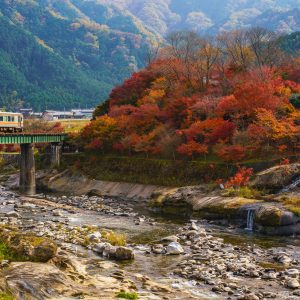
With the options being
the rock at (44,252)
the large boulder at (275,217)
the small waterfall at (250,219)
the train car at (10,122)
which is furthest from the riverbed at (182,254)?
the train car at (10,122)

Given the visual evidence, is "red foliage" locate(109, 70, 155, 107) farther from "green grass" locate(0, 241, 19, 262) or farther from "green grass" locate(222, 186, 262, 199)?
"green grass" locate(0, 241, 19, 262)

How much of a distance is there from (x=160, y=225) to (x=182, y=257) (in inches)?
599

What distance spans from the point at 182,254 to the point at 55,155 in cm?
6307

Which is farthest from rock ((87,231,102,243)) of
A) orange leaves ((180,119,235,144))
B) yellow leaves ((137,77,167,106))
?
yellow leaves ((137,77,167,106))

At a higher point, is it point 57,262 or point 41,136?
point 41,136

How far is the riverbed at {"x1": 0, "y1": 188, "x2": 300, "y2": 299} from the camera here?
90.9 ft

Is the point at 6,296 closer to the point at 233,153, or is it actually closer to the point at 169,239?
the point at 169,239

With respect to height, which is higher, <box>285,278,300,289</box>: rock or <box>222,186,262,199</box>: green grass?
<box>222,186,262,199</box>: green grass

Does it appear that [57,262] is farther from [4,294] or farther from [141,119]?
[141,119]

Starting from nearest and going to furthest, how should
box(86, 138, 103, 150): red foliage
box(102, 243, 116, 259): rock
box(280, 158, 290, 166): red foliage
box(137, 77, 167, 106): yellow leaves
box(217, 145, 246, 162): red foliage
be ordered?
box(102, 243, 116, 259): rock
box(280, 158, 290, 166): red foliage
box(217, 145, 246, 162): red foliage
box(86, 138, 103, 150): red foliage
box(137, 77, 167, 106): yellow leaves

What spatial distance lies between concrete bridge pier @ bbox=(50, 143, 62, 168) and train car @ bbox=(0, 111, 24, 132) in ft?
36.0

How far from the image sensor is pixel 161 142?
260ft

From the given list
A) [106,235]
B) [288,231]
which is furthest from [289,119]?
[106,235]

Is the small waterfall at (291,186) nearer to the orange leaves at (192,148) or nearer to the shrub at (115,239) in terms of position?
the orange leaves at (192,148)
